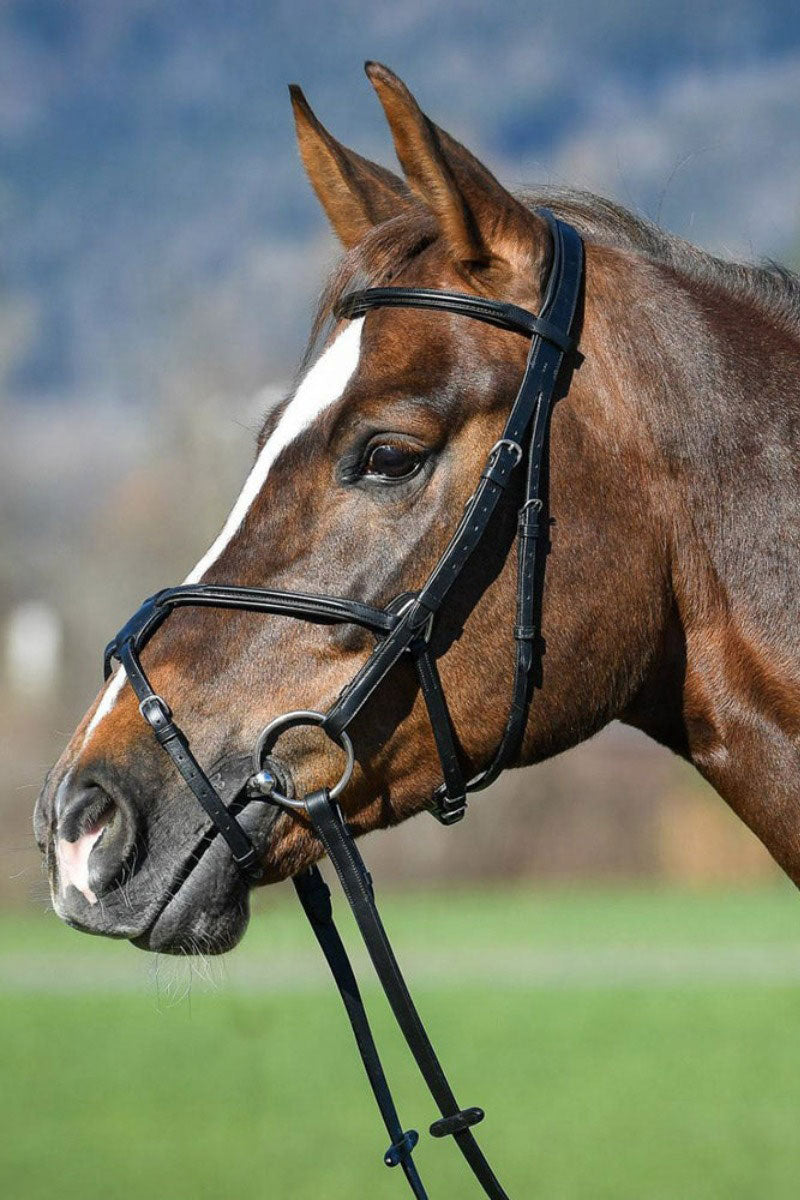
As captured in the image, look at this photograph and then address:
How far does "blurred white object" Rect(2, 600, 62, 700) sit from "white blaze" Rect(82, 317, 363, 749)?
1693 inches

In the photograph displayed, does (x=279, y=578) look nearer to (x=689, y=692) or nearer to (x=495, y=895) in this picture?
(x=689, y=692)

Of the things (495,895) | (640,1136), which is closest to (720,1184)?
(640,1136)

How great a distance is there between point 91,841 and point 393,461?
3.45 feet

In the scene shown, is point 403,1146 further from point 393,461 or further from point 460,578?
point 393,461

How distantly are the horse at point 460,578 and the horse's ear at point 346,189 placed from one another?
0.44m

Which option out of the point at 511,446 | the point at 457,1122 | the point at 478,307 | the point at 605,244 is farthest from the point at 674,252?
the point at 457,1122

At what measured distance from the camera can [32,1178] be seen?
33.4 ft

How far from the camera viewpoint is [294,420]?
10.3 feet

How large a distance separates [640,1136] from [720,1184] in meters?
1.74

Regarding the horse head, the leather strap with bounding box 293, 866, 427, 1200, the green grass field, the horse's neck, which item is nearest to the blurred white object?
the green grass field

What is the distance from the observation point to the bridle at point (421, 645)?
9.72 ft

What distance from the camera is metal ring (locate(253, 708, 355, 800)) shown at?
2.96 m

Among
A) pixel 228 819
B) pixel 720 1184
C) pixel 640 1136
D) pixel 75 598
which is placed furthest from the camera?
pixel 75 598

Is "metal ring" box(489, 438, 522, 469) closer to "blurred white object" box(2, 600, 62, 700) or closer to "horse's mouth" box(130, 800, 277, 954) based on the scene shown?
"horse's mouth" box(130, 800, 277, 954)
